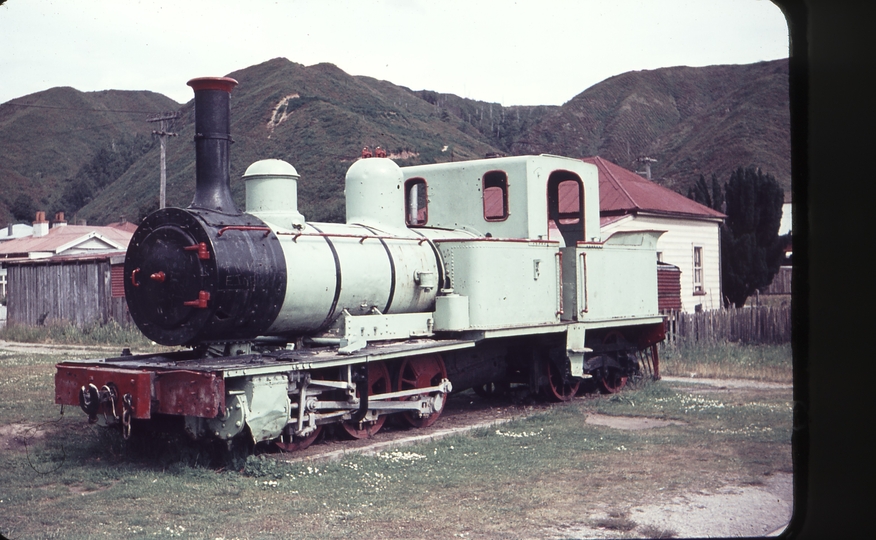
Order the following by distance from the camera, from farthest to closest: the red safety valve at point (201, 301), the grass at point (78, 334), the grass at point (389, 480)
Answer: the grass at point (78, 334), the red safety valve at point (201, 301), the grass at point (389, 480)

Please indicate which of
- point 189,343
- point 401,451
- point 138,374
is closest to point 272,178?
point 189,343

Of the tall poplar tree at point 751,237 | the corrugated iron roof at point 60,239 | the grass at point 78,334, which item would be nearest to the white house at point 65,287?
the grass at point 78,334

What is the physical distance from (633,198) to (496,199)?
9134mm

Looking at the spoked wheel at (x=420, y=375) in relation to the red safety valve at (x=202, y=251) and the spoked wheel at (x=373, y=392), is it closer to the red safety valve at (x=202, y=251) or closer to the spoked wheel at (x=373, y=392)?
the spoked wheel at (x=373, y=392)

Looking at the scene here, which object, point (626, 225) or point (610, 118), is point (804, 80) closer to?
point (626, 225)

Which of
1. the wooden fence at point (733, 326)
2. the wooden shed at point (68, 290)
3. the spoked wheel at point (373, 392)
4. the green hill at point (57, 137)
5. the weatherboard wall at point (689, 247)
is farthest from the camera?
the green hill at point (57, 137)

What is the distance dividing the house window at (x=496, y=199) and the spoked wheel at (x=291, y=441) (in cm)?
375

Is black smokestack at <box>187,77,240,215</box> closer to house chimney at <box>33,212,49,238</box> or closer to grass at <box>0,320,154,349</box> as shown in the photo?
grass at <box>0,320,154,349</box>

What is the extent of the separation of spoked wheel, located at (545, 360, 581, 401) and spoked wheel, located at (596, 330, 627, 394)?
2.31 feet

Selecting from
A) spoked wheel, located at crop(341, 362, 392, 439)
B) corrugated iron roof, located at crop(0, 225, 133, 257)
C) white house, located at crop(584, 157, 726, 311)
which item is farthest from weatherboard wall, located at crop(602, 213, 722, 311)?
corrugated iron roof, located at crop(0, 225, 133, 257)

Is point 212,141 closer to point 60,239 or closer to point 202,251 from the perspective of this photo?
point 202,251

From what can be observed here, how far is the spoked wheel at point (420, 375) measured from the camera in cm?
878

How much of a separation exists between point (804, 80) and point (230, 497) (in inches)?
214

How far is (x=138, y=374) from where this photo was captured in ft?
21.5
